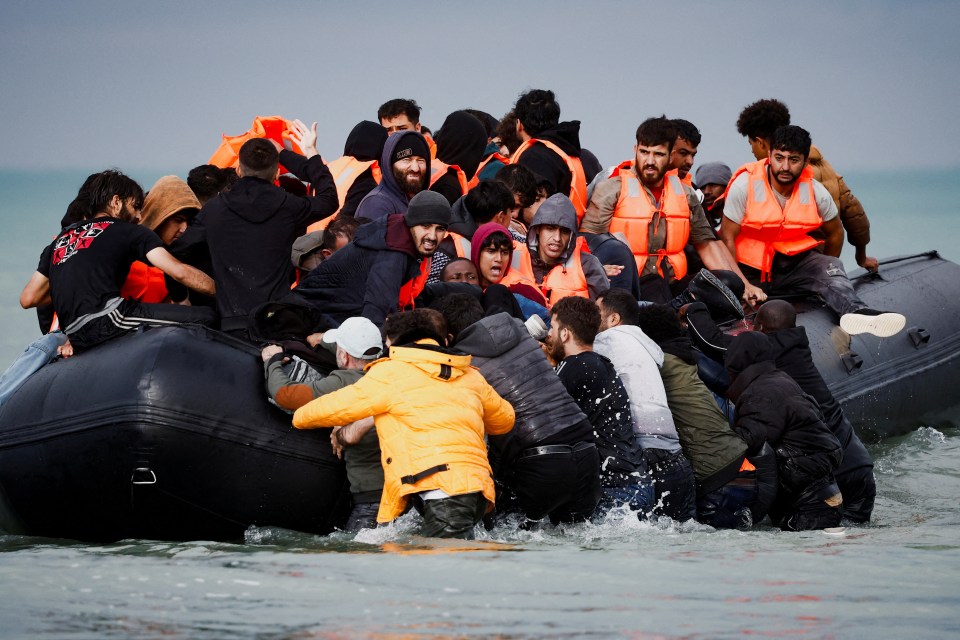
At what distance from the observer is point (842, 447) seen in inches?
299

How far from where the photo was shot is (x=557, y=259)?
311 inches

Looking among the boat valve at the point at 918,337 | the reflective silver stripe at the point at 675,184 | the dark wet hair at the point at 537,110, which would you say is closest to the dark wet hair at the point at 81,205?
the dark wet hair at the point at 537,110

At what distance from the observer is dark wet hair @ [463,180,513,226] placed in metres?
7.74

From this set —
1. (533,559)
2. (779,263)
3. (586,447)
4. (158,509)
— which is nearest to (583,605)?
(533,559)

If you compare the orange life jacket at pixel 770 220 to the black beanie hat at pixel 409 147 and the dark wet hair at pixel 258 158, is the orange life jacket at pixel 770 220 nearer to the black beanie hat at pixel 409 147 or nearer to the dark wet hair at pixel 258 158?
the black beanie hat at pixel 409 147

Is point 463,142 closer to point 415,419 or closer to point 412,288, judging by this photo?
point 412,288

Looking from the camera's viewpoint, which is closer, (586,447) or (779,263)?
(586,447)

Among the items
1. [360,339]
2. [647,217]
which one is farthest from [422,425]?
[647,217]

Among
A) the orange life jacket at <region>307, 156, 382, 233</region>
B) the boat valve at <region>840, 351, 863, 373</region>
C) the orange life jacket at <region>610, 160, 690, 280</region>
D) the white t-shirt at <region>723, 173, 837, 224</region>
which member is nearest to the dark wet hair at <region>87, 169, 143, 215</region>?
the orange life jacket at <region>307, 156, 382, 233</region>

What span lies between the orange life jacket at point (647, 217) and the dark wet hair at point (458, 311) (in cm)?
248

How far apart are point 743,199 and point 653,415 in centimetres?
312

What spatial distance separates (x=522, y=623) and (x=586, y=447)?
1918 mm

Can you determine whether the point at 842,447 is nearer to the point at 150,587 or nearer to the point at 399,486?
the point at 399,486

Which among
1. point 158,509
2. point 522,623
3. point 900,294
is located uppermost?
point 900,294
